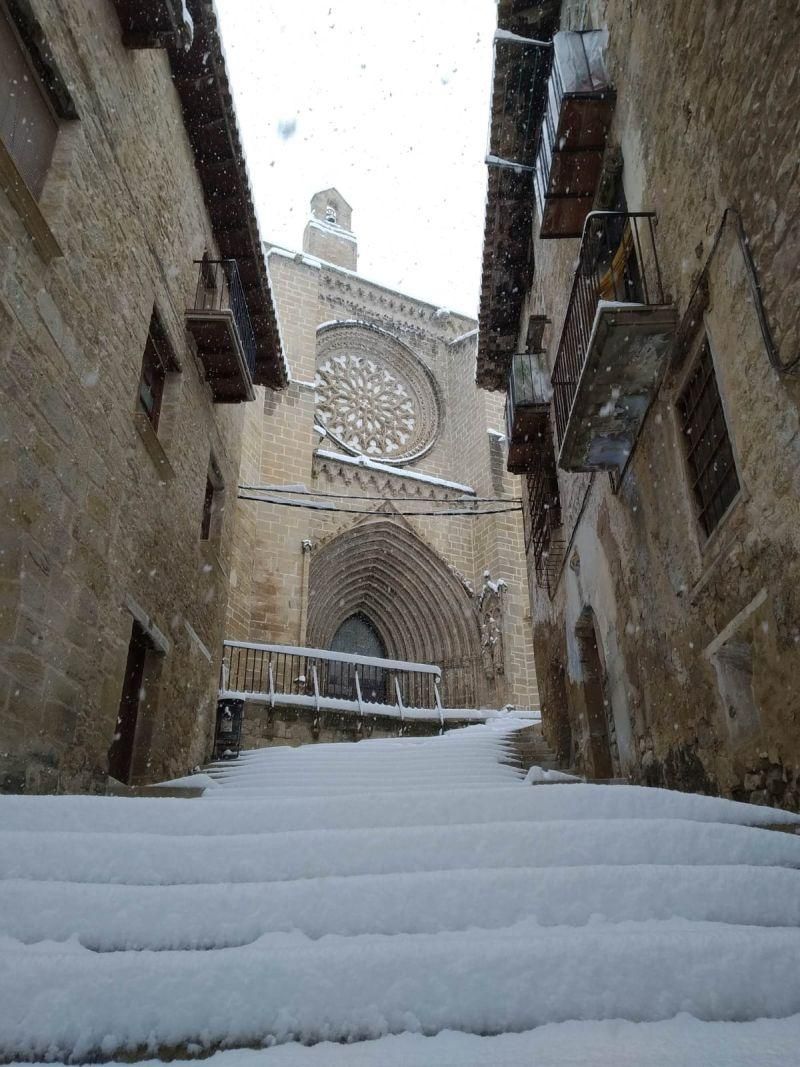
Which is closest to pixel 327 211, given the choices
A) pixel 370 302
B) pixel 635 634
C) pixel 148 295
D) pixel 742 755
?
pixel 370 302

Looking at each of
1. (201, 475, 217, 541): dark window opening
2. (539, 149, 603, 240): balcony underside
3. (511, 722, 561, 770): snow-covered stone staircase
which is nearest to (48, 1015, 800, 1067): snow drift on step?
(511, 722, 561, 770): snow-covered stone staircase

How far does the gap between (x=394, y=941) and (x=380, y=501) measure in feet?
56.0

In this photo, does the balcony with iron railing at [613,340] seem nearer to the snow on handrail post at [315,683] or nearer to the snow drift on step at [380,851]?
the snow drift on step at [380,851]

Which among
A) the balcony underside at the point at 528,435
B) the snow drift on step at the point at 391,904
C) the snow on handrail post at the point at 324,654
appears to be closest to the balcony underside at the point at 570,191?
the balcony underside at the point at 528,435

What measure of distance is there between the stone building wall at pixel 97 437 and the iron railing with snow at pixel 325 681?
4496 millimetres

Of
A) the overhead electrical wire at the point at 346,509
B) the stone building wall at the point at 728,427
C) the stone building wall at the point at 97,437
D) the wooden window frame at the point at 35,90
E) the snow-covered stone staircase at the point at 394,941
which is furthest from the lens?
the overhead electrical wire at the point at 346,509

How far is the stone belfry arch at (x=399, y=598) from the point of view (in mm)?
17516

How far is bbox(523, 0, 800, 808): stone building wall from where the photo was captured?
11.5 feet

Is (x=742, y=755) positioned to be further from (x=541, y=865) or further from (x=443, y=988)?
(x=443, y=988)

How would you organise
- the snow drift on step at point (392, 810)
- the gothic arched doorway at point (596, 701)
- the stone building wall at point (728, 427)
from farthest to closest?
1. the gothic arched doorway at point (596, 701)
2. the stone building wall at point (728, 427)
3. the snow drift on step at point (392, 810)

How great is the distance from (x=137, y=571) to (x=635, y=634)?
3.94 meters

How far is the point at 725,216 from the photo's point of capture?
4004 mm

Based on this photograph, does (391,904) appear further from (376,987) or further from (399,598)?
(399,598)

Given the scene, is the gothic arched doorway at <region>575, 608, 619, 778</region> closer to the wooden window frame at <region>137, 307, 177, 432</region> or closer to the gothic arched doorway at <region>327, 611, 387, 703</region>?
the wooden window frame at <region>137, 307, 177, 432</region>
